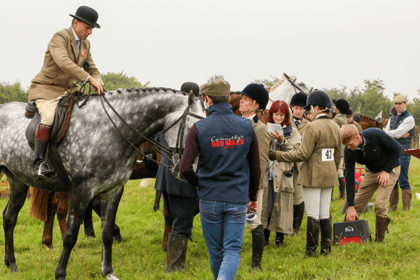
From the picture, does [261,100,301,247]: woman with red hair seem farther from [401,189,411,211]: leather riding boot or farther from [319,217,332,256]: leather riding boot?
[401,189,411,211]: leather riding boot

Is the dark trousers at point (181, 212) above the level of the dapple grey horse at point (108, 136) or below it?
below

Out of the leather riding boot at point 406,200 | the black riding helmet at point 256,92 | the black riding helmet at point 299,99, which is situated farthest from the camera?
the leather riding boot at point 406,200

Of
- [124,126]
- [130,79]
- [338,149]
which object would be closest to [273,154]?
[338,149]

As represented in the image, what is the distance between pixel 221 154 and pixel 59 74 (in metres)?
2.69

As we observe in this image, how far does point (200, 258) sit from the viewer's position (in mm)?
5473

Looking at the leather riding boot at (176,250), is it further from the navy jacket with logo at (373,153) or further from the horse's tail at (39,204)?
the navy jacket with logo at (373,153)

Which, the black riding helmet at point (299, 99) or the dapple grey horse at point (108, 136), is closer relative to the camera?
the dapple grey horse at point (108, 136)

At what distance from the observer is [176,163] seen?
3889 mm

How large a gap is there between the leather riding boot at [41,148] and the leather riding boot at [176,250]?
1679mm

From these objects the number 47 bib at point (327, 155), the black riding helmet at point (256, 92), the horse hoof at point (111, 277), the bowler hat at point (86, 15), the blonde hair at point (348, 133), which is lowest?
the horse hoof at point (111, 277)

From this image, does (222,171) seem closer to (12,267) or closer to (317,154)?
(317,154)

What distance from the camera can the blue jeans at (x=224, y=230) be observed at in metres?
3.11

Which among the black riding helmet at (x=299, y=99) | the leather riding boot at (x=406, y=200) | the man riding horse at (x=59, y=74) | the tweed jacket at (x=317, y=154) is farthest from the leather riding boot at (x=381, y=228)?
the man riding horse at (x=59, y=74)

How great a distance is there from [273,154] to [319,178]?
0.69 metres
